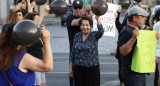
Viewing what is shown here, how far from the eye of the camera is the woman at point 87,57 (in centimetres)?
652

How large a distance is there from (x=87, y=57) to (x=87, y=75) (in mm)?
274

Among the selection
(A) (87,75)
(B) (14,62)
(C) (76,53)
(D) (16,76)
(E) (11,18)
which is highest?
(E) (11,18)

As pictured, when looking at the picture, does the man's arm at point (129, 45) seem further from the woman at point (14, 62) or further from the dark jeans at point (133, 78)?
the woman at point (14, 62)

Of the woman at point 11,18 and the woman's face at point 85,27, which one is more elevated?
the woman at point 11,18

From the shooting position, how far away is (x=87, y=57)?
6520 mm

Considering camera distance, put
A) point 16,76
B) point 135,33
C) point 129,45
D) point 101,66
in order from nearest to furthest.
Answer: point 16,76
point 135,33
point 129,45
point 101,66

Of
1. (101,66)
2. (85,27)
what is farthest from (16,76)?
(101,66)

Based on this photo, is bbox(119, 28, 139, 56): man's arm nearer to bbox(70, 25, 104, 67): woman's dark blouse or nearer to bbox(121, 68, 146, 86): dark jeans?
bbox(121, 68, 146, 86): dark jeans

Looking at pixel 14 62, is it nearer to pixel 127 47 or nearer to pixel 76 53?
pixel 127 47

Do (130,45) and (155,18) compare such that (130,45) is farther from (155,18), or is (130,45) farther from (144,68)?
(155,18)

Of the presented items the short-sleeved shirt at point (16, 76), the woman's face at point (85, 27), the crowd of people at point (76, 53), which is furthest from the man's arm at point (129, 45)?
the short-sleeved shirt at point (16, 76)

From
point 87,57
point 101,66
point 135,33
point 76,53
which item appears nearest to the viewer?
point 135,33

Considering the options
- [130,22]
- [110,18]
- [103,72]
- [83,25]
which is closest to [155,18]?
[110,18]

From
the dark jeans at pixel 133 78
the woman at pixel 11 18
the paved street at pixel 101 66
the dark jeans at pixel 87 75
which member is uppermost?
the woman at pixel 11 18
